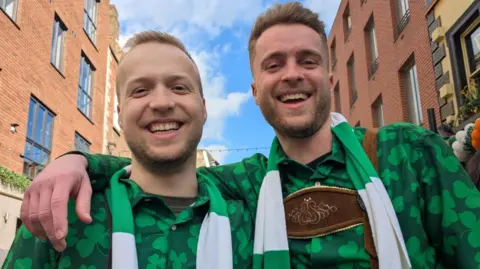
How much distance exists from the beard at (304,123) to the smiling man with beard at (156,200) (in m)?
0.37

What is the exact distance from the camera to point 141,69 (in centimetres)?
239

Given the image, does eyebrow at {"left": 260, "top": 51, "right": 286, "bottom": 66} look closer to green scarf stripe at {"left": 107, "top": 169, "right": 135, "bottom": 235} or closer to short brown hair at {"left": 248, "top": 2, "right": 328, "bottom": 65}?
short brown hair at {"left": 248, "top": 2, "right": 328, "bottom": 65}

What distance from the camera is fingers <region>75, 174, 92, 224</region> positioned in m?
1.69

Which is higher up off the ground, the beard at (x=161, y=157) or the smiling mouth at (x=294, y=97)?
the smiling mouth at (x=294, y=97)

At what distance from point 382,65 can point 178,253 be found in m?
13.6

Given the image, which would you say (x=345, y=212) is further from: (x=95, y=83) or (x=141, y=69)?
(x=95, y=83)

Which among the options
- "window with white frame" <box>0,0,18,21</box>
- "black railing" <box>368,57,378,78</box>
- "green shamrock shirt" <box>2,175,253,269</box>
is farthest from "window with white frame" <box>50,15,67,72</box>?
"green shamrock shirt" <box>2,175,253,269</box>

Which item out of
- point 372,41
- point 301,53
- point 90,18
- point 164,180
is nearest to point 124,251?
point 164,180

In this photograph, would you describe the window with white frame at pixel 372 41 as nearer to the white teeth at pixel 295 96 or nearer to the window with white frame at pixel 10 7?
the window with white frame at pixel 10 7

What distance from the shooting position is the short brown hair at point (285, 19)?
2.66 meters

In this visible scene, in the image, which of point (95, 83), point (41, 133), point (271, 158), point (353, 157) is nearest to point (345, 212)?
point (353, 157)

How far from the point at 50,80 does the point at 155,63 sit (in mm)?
12929

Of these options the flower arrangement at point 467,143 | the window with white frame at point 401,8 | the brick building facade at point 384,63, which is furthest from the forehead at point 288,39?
the window with white frame at point 401,8

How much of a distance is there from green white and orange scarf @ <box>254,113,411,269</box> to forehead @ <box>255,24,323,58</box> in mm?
522
